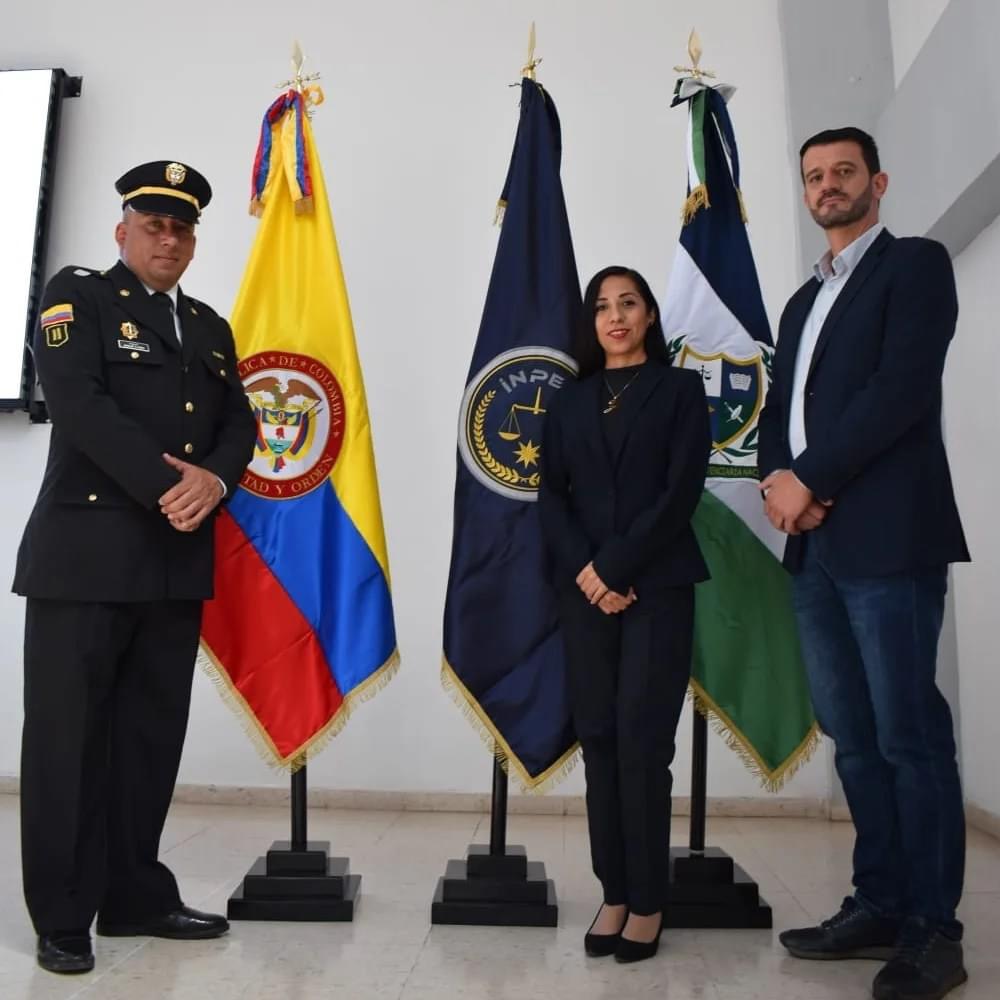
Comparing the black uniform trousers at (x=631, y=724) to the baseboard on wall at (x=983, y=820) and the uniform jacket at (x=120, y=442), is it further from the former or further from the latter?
the baseboard on wall at (x=983, y=820)

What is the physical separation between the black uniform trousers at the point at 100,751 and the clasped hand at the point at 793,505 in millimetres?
1249

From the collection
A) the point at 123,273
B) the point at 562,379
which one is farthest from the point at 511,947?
the point at 123,273

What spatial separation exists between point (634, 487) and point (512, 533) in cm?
38

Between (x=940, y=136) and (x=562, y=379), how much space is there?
1.52 metres

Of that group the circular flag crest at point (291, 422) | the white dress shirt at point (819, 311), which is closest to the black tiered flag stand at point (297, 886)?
the circular flag crest at point (291, 422)

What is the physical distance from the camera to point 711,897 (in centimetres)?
229

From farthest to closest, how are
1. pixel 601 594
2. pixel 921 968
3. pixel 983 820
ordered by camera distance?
pixel 983 820, pixel 601 594, pixel 921 968

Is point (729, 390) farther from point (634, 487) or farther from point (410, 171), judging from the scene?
point (410, 171)

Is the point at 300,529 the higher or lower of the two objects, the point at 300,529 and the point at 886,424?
the lower

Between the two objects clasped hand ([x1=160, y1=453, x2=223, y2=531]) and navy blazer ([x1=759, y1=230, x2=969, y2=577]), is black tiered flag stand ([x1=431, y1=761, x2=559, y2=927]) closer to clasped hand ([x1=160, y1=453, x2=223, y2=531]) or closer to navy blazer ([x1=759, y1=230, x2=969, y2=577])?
clasped hand ([x1=160, y1=453, x2=223, y2=531])

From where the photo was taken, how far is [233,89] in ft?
12.9

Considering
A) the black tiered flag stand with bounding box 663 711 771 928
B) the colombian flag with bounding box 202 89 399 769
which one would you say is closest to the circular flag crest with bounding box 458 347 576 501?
the colombian flag with bounding box 202 89 399 769

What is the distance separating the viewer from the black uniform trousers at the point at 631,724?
6.66 ft

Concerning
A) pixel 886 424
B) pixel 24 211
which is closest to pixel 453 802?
pixel 886 424
